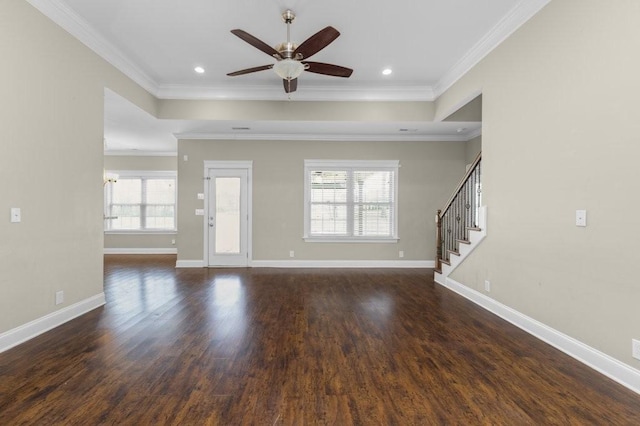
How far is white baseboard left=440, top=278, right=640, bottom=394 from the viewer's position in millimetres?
2062

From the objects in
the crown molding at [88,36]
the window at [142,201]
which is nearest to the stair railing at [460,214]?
the crown molding at [88,36]

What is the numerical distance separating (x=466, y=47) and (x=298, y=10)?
2.24 m

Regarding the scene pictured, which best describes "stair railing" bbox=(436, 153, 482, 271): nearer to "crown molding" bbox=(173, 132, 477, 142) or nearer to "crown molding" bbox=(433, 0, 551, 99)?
"crown molding" bbox=(433, 0, 551, 99)

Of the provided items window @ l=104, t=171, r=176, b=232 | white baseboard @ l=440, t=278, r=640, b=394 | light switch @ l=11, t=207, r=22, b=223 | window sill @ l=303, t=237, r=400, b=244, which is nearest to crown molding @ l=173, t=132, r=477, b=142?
window sill @ l=303, t=237, r=400, b=244

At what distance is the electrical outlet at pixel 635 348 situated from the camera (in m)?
2.01

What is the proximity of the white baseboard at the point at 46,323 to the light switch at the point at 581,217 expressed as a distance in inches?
193

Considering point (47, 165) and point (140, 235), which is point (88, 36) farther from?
point (140, 235)

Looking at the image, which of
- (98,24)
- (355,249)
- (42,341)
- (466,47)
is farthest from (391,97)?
(42,341)

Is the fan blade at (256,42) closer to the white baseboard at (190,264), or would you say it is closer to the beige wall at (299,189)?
the beige wall at (299,189)

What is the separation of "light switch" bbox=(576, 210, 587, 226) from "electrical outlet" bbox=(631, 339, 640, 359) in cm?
87

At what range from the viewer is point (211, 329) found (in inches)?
119

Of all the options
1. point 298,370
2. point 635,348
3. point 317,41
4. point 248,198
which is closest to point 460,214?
point 635,348

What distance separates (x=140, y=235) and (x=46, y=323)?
586 cm

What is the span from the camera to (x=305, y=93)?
5039 mm
